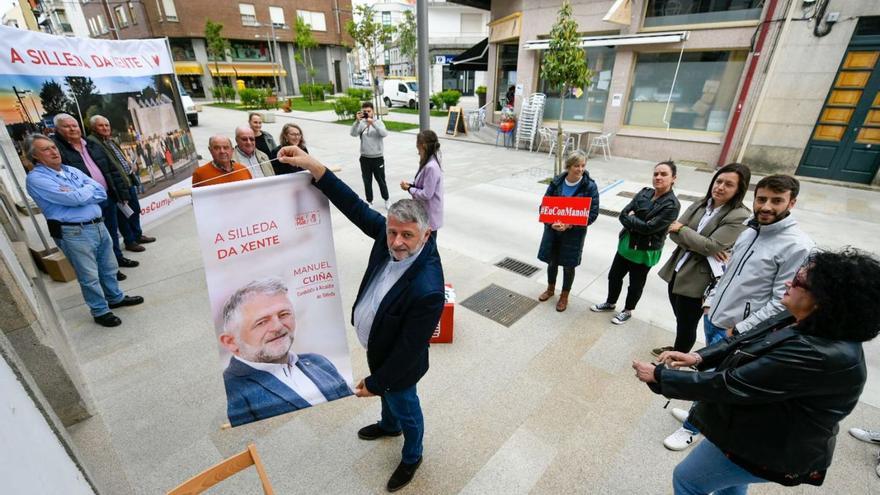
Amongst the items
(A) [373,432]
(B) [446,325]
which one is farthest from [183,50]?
(A) [373,432]

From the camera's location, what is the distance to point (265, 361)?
7.61 feet

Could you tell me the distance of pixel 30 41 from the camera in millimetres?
4695

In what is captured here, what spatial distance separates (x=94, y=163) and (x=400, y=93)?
2406 centimetres

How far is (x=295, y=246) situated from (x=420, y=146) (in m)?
2.55

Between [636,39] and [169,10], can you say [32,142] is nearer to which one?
[636,39]

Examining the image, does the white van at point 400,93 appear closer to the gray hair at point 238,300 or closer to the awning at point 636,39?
the awning at point 636,39

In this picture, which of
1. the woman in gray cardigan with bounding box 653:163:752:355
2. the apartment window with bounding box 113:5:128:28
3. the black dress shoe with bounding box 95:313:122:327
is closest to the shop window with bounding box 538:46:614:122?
the woman in gray cardigan with bounding box 653:163:752:355

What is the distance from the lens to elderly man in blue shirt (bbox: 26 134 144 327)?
3.45 metres

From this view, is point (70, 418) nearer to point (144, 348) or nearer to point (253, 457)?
point (144, 348)

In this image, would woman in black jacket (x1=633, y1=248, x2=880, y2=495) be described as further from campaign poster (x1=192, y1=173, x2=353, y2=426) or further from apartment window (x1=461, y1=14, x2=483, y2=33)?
apartment window (x1=461, y1=14, x2=483, y2=33)

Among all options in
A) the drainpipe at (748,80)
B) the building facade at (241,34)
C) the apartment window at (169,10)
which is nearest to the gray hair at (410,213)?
the drainpipe at (748,80)

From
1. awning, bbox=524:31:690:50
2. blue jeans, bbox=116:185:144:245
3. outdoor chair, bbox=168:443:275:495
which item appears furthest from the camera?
awning, bbox=524:31:690:50

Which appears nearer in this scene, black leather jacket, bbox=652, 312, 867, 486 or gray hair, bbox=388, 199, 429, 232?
black leather jacket, bbox=652, 312, 867, 486

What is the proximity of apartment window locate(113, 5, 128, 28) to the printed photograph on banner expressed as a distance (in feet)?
136
